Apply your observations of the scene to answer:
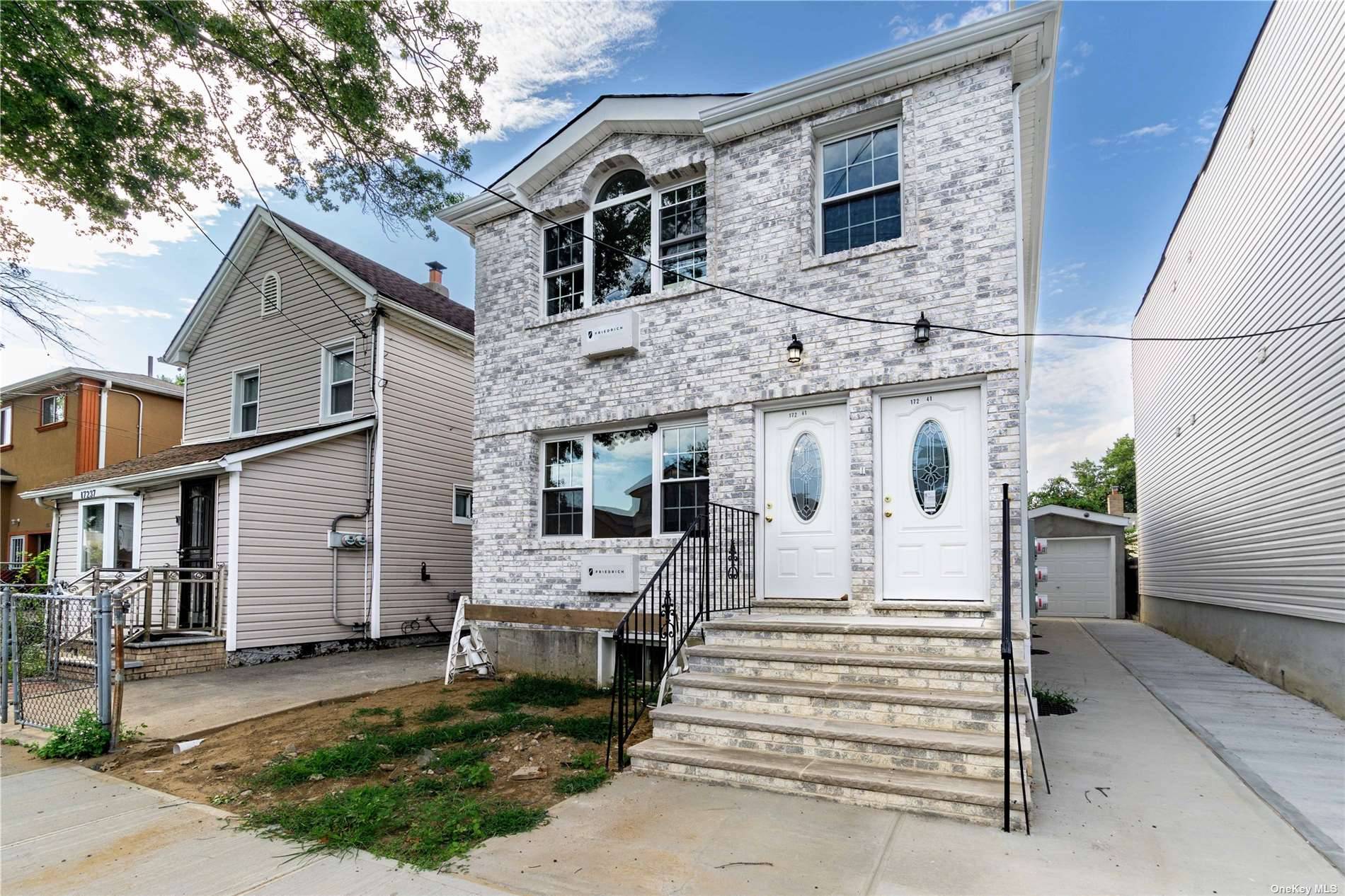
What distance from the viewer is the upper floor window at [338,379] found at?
12305 millimetres

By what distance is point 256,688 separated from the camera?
26.9 feet

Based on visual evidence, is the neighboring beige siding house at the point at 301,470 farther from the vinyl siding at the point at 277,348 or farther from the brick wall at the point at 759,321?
the brick wall at the point at 759,321

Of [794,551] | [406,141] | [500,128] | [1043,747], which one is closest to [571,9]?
[500,128]

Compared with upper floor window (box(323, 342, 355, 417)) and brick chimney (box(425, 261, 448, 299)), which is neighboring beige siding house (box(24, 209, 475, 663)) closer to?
upper floor window (box(323, 342, 355, 417))

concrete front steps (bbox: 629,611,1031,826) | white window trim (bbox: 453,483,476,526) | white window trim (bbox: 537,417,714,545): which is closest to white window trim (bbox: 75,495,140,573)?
white window trim (bbox: 453,483,476,526)

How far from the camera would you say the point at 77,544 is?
12.7 metres

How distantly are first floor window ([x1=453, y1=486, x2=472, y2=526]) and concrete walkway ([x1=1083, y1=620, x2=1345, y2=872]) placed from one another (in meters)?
10.8

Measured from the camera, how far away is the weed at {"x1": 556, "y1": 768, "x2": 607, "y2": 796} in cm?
459

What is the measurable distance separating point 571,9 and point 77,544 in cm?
1235

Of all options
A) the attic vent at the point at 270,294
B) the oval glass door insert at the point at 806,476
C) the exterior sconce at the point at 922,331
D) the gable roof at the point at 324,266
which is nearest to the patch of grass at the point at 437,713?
the oval glass door insert at the point at 806,476

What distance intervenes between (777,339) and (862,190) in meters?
1.69

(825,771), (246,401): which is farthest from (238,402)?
(825,771)

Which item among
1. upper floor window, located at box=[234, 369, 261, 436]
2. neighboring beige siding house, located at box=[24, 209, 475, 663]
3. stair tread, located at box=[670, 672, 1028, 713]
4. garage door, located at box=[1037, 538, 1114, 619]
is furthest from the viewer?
garage door, located at box=[1037, 538, 1114, 619]

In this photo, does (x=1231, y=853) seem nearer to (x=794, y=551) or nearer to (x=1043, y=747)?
(x=1043, y=747)
